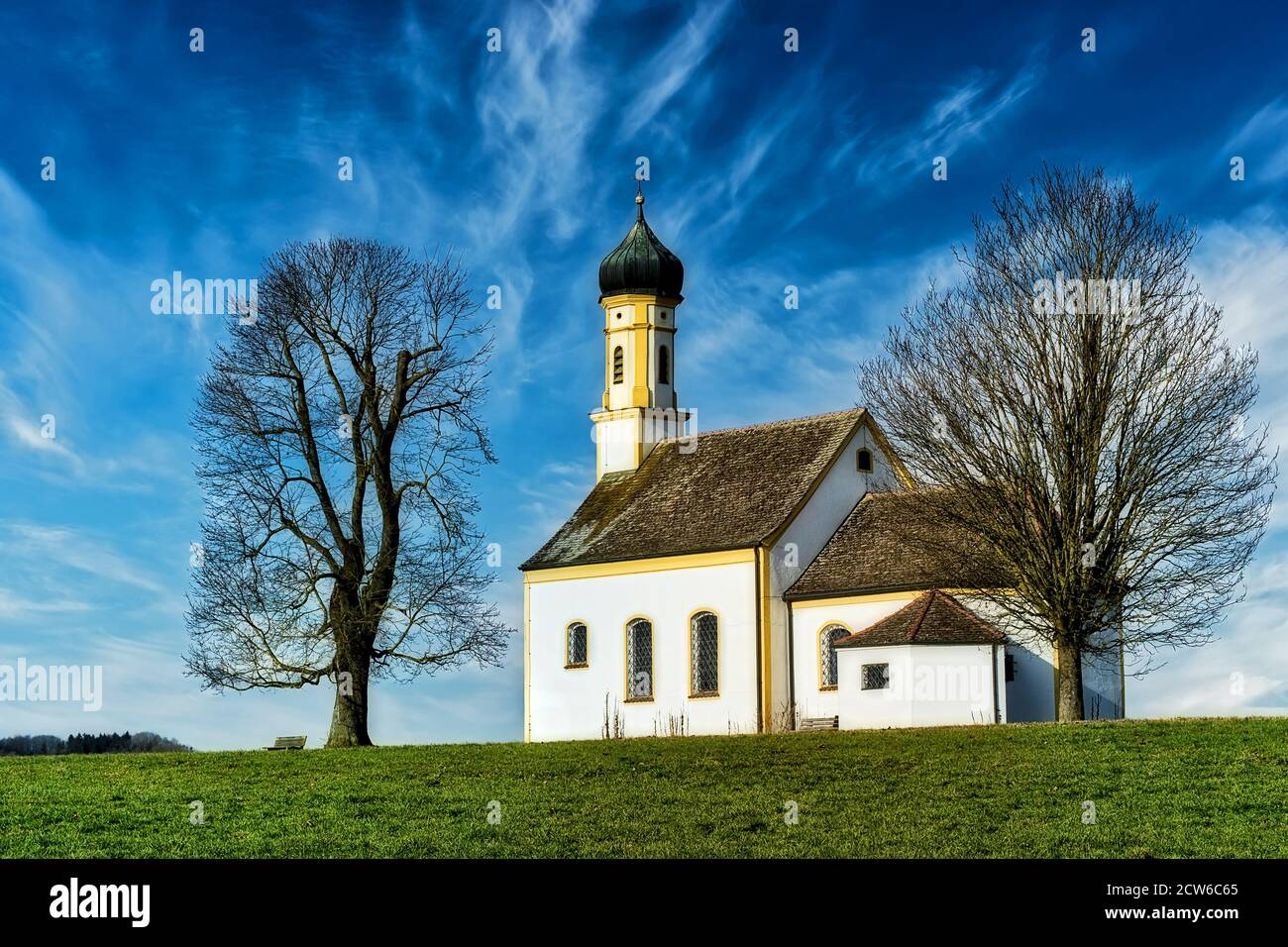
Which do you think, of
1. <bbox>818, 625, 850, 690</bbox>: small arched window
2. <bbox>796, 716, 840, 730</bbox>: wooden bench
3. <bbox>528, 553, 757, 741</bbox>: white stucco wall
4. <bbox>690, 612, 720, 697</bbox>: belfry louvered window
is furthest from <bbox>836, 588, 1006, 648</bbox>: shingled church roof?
<bbox>690, 612, 720, 697</bbox>: belfry louvered window

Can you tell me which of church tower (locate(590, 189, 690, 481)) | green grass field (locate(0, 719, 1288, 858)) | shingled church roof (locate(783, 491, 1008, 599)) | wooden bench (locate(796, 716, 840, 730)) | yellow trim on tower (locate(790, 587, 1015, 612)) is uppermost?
church tower (locate(590, 189, 690, 481))

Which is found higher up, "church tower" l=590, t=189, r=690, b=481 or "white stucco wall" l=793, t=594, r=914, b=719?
"church tower" l=590, t=189, r=690, b=481

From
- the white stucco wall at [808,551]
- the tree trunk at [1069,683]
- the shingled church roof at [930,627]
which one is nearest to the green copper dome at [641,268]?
the white stucco wall at [808,551]

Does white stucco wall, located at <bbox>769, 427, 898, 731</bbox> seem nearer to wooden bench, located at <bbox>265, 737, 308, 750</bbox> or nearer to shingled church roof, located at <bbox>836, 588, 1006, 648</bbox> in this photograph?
shingled church roof, located at <bbox>836, 588, 1006, 648</bbox>

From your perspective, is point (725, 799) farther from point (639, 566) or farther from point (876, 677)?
point (639, 566)

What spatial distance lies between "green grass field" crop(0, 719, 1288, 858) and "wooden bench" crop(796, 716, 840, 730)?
6057 millimetres

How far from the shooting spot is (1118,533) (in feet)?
116

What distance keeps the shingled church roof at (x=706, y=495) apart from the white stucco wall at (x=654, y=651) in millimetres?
773

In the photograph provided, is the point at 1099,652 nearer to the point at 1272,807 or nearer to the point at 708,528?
the point at 708,528

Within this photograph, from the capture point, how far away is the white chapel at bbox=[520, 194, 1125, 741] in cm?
3678
